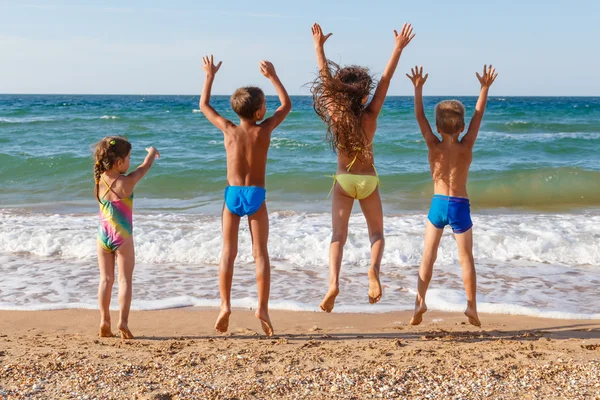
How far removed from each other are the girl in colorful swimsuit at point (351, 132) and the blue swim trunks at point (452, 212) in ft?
1.42

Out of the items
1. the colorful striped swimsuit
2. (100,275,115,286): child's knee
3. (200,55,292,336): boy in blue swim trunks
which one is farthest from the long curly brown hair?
(100,275,115,286): child's knee

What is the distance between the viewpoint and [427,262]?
15.8 feet

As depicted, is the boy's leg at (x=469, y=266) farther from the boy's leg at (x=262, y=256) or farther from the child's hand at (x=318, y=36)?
the child's hand at (x=318, y=36)

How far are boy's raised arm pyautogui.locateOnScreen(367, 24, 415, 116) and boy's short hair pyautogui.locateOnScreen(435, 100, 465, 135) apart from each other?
1.33 ft

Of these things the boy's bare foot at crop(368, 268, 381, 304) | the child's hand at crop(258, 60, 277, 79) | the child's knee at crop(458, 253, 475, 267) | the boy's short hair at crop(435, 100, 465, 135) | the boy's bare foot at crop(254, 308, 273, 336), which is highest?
the child's hand at crop(258, 60, 277, 79)

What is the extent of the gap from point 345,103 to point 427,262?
1356mm

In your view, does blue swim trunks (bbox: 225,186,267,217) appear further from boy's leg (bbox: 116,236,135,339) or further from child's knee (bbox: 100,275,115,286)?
child's knee (bbox: 100,275,115,286)

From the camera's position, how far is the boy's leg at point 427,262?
4742 mm

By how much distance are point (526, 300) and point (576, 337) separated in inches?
48.5

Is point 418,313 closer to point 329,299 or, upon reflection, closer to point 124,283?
point 329,299

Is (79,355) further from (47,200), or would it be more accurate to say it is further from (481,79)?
(47,200)

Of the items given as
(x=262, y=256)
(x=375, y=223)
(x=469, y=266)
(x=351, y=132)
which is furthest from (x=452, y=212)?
(x=262, y=256)

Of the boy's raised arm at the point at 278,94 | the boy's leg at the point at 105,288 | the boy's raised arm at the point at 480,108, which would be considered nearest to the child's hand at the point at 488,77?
the boy's raised arm at the point at 480,108

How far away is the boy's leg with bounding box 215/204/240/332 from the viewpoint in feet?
15.0
